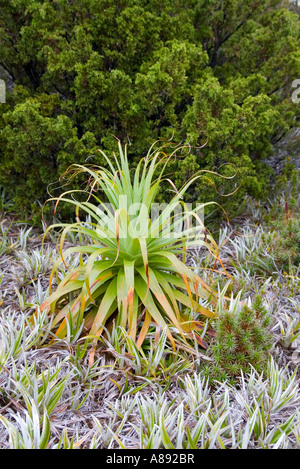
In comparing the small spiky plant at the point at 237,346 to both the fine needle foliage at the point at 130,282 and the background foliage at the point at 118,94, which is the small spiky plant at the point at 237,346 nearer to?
the fine needle foliage at the point at 130,282

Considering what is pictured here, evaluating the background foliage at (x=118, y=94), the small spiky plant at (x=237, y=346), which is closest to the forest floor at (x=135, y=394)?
the small spiky plant at (x=237, y=346)

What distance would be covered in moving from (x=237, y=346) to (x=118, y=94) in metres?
2.28

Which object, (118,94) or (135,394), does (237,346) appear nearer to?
(135,394)

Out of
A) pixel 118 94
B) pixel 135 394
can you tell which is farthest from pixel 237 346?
pixel 118 94

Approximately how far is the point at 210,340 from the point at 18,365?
113 cm

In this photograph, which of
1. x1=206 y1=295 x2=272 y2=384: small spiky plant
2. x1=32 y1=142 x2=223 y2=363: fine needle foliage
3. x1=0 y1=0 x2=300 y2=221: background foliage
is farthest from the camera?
x1=0 y1=0 x2=300 y2=221: background foliage

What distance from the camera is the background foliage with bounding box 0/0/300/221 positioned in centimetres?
329

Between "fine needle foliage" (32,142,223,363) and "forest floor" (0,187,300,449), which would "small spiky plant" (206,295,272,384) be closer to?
"forest floor" (0,187,300,449)

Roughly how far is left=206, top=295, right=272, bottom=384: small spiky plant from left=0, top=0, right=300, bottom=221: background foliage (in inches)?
59.5

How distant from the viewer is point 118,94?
335 cm

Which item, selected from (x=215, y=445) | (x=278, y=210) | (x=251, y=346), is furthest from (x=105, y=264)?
(x=278, y=210)

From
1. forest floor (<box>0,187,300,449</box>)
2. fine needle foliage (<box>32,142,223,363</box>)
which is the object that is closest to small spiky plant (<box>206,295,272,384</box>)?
forest floor (<box>0,187,300,449</box>)

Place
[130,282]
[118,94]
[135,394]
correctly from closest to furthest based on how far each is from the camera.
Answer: [135,394] → [130,282] → [118,94]

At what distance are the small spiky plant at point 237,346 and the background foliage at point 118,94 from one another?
4.96 ft
